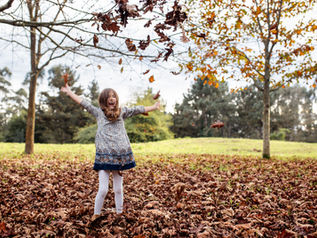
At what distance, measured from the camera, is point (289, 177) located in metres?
6.54

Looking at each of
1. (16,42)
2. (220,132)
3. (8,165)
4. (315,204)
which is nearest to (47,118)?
(220,132)

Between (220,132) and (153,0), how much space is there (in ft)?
120

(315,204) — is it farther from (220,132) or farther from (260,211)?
(220,132)

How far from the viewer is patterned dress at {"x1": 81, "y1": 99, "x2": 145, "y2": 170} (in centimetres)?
337

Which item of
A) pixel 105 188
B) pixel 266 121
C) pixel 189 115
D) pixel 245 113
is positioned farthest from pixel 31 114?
pixel 245 113

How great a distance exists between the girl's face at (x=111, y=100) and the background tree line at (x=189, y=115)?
972 inches

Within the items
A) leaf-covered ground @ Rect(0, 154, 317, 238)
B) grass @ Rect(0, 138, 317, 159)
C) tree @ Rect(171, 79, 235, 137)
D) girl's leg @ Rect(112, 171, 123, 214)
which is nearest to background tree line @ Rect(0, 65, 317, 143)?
tree @ Rect(171, 79, 235, 137)

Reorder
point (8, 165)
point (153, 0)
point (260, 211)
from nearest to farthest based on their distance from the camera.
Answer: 1. point (153, 0)
2. point (260, 211)
3. point (8, 165)

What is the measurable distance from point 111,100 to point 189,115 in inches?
1409

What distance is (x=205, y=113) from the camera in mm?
38719

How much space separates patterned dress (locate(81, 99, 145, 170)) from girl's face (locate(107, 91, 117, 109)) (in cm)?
17

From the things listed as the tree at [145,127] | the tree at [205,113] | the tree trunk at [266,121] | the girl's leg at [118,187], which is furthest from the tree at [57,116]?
the girl's leg at [118,187]

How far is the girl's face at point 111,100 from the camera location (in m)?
3.44

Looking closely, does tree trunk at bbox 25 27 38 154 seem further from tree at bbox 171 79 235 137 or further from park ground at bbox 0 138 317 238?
tree at bbox 171 79 235 137
